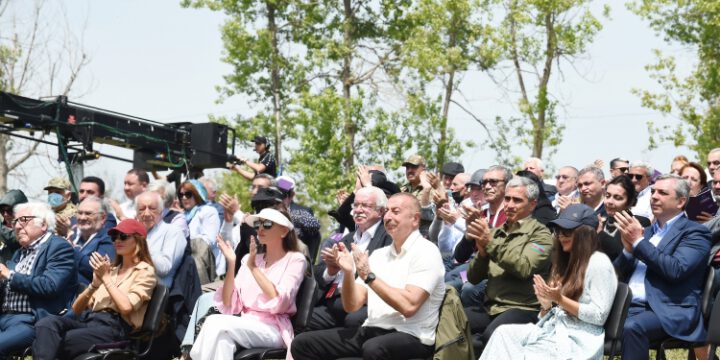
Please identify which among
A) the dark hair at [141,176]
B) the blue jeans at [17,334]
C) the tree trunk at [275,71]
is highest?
the tree trunk at [275,71]

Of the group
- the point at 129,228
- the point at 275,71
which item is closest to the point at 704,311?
the point at 129,228

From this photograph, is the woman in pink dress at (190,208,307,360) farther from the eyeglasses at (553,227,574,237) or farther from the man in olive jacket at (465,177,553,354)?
the eyeglasses at (553,227,574,237)

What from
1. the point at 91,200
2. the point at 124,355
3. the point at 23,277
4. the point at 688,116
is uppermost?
the point at 688,116

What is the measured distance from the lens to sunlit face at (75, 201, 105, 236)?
27.2 feet

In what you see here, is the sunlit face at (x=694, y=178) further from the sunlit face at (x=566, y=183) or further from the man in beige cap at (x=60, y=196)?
the man in beige cap at (x=60, y=196)

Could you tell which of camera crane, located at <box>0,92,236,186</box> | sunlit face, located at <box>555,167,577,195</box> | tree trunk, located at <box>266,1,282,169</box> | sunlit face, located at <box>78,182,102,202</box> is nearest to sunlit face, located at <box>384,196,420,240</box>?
sunlit face, located at <box>555,167,577,195</box>

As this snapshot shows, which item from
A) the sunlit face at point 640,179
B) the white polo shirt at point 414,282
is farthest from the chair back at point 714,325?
the sunlit face at point 640,179

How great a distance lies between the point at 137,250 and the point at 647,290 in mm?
3731

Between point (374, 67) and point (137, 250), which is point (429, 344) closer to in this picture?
point (137, 250)

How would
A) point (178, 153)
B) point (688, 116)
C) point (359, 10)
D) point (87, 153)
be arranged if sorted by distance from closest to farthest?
1. point (87, 153)
2. point (178, 153)
3. point (688, 116)
4. point (359, 10)

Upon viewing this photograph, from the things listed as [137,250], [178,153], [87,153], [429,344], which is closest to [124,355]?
[137,250]

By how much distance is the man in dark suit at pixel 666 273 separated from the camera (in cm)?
634

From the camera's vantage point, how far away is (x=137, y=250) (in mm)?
7375

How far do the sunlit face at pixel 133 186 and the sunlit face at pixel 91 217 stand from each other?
51.6 inches
